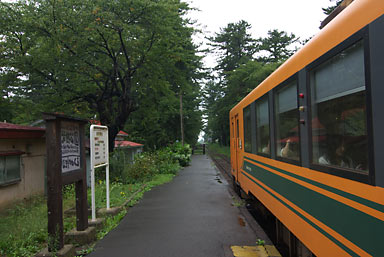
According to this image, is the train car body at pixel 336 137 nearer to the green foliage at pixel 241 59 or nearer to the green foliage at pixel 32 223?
the green foliage at pixel 32 223

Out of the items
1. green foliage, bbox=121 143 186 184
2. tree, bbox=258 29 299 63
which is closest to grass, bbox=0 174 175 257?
green foliage, bbox=121 143 186 184

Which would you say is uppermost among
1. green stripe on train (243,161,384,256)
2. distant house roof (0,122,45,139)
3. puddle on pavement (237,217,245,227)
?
distant house roof (0,122,45,139)

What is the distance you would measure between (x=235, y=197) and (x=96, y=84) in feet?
30.1

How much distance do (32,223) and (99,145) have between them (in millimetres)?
2023

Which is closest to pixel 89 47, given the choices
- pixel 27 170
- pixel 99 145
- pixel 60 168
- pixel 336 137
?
pixel 27 170

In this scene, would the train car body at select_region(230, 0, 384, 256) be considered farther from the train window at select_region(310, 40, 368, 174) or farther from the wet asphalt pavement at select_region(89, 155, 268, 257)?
the wet asphalt pavement at select_region(89, 155, 268, 257)

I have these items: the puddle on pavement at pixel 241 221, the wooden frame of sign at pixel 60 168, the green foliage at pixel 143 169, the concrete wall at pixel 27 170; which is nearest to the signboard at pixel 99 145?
the wooden frame of sign at pixel 60 168

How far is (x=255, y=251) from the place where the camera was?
4359 mm

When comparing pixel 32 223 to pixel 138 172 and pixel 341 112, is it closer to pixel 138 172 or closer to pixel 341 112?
pixel 341 112

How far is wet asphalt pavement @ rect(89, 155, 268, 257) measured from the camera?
448 centimetres

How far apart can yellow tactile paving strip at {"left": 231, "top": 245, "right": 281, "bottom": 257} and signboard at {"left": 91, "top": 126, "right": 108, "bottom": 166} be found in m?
3.36

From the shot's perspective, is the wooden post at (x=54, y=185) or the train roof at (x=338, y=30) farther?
the wooden post at (x=54, y=185)

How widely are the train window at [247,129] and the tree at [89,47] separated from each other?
20.5ft

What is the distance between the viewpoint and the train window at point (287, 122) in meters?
3.34
